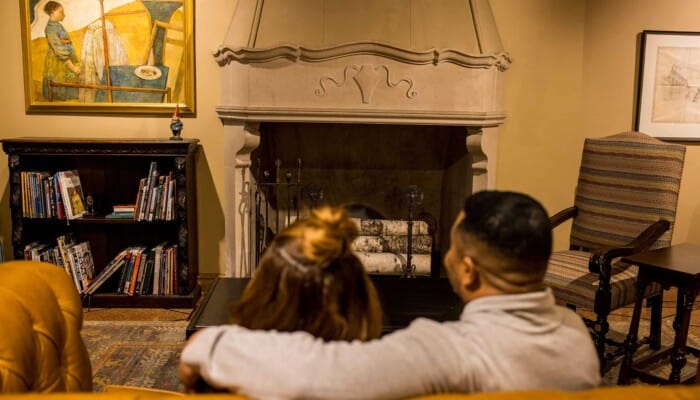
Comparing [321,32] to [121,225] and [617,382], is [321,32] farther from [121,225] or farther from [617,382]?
[617,382]

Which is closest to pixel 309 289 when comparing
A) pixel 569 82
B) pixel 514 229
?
pixel 514 229

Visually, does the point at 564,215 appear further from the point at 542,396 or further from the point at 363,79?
the point at 542,396

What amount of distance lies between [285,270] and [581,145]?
3.40 m

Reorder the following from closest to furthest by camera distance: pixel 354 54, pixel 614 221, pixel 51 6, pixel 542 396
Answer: pixel 542 396
pixel 614 221
pixel 354 54
pixel 51 6

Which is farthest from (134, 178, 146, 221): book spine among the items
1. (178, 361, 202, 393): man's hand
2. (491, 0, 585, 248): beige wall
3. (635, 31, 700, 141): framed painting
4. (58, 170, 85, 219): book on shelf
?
(635, 31, 700, 141): framed painting

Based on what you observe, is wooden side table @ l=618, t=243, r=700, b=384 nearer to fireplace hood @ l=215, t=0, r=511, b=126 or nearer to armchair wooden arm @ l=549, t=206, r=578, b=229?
armchair wooden arm @ l=549, t=206, r=578, b=229

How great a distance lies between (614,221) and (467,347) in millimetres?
2475

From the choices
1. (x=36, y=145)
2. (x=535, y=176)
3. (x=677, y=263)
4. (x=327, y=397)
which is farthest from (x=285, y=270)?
(x=535, y=176)

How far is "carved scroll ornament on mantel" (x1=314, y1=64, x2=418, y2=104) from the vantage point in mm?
3416

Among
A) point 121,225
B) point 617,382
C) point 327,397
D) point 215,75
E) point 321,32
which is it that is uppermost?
point 321,32

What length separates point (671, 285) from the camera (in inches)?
97.3

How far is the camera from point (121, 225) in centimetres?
384

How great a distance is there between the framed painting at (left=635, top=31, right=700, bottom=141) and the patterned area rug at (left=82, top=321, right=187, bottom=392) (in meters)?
2.99

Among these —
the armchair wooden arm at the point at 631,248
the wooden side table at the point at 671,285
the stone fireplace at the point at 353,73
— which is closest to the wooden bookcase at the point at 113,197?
the stone fireplace at the point at 353,73
